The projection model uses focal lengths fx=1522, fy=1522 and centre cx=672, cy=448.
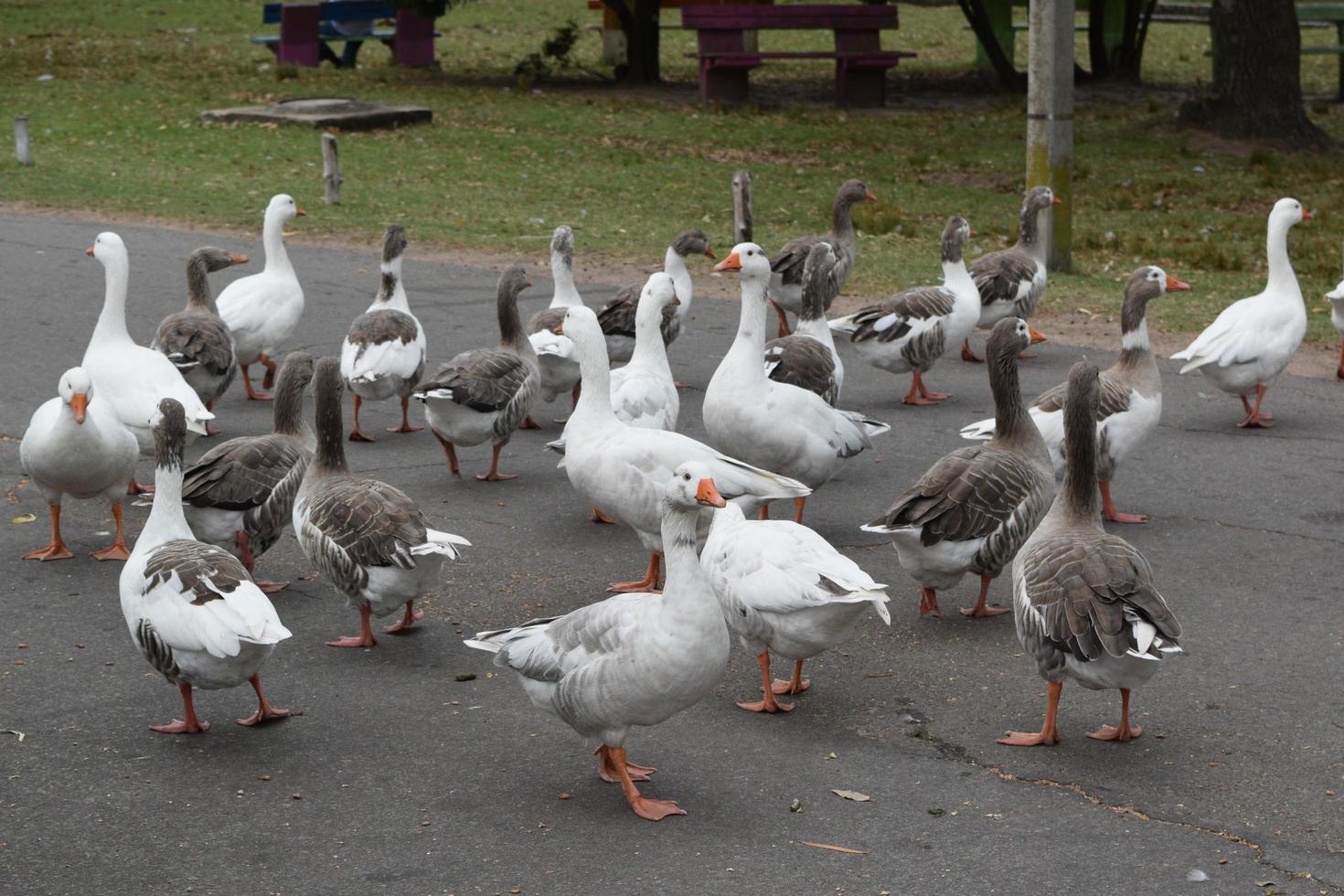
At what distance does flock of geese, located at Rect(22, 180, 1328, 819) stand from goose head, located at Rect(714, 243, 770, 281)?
2 cm

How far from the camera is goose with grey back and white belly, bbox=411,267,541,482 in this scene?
29.1 feet

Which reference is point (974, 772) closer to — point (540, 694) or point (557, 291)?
point (540, 694)

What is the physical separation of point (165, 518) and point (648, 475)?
2.20 meters

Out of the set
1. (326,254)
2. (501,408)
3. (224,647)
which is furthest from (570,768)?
(326,254)

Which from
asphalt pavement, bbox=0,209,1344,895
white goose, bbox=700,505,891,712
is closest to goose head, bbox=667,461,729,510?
white goose, bbox=700,505,891,712

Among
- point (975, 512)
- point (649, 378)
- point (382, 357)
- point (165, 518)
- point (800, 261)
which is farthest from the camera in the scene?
point (800, 261)

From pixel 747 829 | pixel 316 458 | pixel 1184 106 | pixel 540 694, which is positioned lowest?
pixel 747 829

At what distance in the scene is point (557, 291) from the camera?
11.1 meters

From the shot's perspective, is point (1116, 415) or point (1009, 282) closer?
point (1116, 415)

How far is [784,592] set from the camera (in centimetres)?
591

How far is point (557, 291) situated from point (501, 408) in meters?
2.33

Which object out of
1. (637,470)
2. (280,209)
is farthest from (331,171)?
(637,470)

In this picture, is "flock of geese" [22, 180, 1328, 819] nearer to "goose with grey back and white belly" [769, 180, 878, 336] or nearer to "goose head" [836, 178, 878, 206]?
"goose with grey back and white belly" [769, 180, 878, 336]

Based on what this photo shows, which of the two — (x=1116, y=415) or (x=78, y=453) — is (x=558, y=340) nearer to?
(x=78, y=453)
